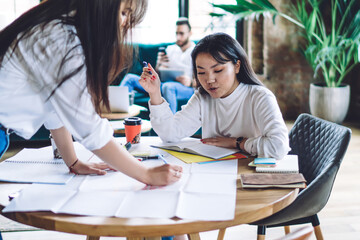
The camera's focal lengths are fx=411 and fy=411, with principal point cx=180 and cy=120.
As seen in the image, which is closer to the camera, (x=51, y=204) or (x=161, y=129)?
(x=51, y=204)

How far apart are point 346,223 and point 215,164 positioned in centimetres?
133

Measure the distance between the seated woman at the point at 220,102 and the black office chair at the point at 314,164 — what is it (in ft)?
0.66

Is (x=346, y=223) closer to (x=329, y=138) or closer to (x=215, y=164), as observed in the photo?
(x=329, y=138)

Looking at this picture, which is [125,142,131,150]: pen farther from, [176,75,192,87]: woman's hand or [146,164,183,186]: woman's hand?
[176,75,192,87]: woman's hand

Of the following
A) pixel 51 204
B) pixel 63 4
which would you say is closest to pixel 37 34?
pixel 63 4

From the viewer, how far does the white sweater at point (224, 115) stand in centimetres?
154

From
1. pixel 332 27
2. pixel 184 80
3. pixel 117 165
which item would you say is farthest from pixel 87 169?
pixel 332 27

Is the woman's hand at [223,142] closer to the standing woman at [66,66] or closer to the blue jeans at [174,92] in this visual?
the standing woman at [66,66]

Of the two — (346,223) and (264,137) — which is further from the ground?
(264,137)

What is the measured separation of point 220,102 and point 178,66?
3.09 metres

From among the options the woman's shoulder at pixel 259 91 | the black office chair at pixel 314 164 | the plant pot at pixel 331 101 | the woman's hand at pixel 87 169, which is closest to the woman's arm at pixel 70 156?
the woman's hand at pixel 87 169

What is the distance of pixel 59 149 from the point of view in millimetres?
1237

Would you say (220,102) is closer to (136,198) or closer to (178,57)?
(136,198)

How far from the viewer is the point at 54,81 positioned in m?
0.94
